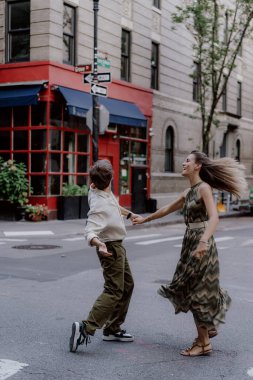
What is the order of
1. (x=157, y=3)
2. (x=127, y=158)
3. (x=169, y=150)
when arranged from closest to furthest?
(x=127, y=158) < (x=157, y=3) < (x=169, y=150)

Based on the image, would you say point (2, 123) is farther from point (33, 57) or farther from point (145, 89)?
point (145, 89)

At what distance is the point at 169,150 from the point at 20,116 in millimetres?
8976

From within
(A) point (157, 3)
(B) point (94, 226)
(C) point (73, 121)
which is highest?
(A) point (157, 3)

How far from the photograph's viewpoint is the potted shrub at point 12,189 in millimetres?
18688

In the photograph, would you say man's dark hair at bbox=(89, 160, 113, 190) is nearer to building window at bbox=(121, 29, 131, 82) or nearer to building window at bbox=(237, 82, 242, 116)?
building window at bbox=(121, 29, 131, 82)

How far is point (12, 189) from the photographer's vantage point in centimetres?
1867

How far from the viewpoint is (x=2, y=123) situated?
20.4 meters

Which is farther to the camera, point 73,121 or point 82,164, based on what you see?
point 82,164

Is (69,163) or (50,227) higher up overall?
(69,163)

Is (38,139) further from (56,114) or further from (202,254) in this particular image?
(202,254)

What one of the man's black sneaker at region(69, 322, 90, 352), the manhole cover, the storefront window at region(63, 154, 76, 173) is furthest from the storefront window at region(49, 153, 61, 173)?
the man's black sneaker at region(69, 322, 90, 352)

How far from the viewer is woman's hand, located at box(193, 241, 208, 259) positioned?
5078 mm

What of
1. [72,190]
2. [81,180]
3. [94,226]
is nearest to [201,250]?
[94,226]

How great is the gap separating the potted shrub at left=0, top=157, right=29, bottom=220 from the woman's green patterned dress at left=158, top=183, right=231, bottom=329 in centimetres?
1375
